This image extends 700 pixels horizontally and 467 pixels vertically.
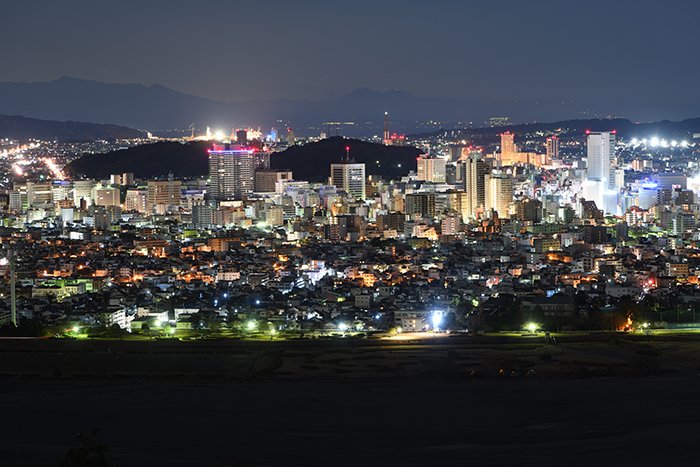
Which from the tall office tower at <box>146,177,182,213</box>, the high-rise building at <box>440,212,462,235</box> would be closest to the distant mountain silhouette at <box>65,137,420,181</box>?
the tall office tower at <box>146,177,182,213</box>

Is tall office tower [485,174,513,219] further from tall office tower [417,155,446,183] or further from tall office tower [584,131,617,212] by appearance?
tall office tower [417,155,446,183]

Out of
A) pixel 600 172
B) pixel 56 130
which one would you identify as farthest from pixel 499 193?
pixel 56 130

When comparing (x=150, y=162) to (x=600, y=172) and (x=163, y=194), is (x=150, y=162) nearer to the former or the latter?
(x=163, y=194)

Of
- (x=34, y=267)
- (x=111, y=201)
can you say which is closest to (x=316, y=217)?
(x=111, y=201)

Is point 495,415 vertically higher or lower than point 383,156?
lower

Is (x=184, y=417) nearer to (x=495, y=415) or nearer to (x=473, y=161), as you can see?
(x=495, y=415)
